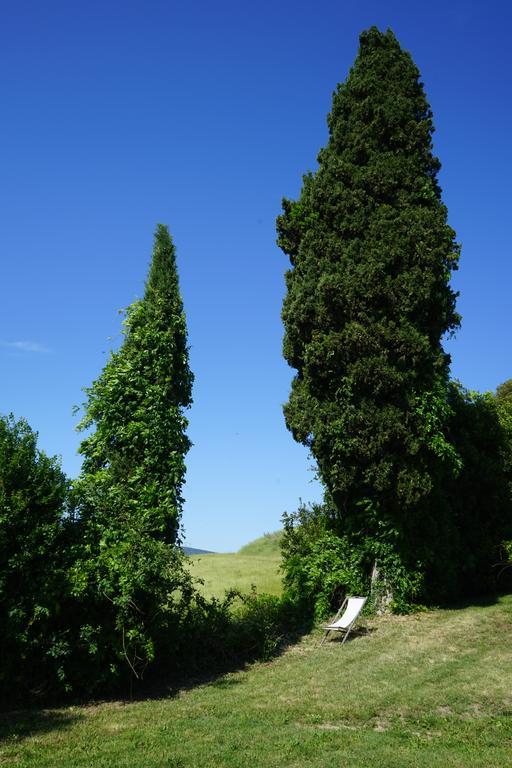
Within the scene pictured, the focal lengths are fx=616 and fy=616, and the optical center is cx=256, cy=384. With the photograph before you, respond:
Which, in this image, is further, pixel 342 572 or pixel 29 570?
pixel 342 572

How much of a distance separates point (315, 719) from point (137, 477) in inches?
207

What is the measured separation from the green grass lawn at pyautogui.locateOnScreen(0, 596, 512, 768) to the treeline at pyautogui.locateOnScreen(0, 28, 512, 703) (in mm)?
1086

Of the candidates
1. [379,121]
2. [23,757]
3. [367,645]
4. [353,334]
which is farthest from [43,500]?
[379,121]

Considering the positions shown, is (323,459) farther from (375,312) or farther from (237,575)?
(237,575)

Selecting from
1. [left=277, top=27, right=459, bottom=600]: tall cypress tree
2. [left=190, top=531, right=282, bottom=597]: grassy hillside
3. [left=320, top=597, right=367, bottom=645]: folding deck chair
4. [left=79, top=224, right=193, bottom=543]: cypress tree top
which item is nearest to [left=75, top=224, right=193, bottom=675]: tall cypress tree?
[left=79, top=224, right=193, bottom=543]: cypress tree top

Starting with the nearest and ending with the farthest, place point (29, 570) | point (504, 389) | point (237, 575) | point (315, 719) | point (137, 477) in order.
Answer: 1. point (315, 719)
2. point (29, 570)
3. point (137, 477)
4. point (237, 575)
5. point (504, 389)

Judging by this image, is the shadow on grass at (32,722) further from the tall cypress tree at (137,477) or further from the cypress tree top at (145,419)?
the cypress tree top at (145,419)

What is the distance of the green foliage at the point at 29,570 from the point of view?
30.8 feet

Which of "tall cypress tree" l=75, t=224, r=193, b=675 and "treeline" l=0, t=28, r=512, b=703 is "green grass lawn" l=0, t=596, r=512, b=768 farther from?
"tall cypress tree" l=75, t=224, r=193, b=675

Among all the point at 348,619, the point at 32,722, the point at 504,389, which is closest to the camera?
the point at 32,722

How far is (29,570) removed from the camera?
955cm

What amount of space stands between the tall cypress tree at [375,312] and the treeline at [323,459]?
0.05 meters

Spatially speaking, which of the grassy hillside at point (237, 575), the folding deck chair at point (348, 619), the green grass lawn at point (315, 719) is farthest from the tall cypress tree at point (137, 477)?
the grassy hillside at point (237, 575)

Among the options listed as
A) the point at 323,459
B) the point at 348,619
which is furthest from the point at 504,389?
the point at 348,619
